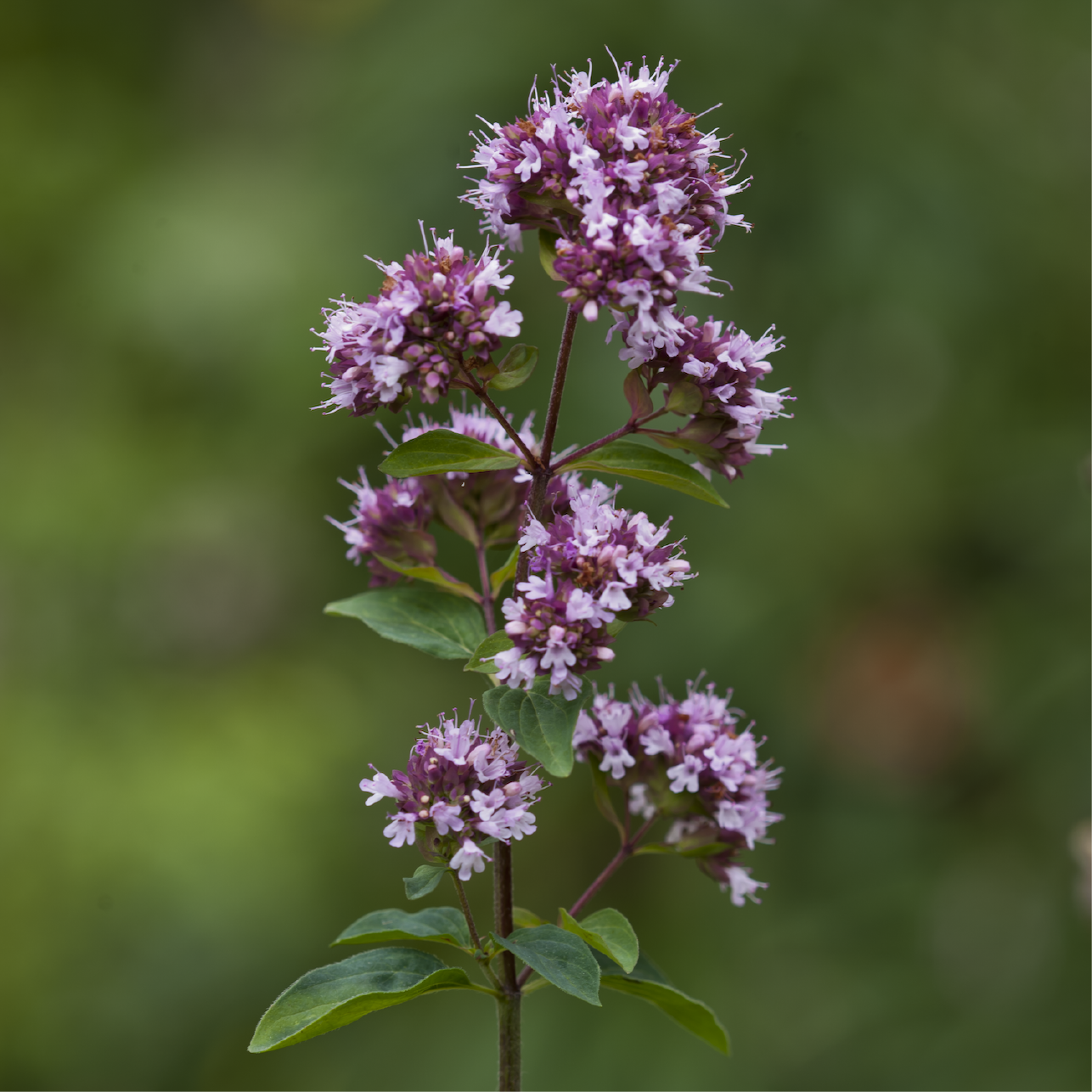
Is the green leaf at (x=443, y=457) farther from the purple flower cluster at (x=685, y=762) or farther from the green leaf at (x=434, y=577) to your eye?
the purple flower cluster at (x=685, y=762)

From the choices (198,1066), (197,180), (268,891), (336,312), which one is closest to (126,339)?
(197,180)

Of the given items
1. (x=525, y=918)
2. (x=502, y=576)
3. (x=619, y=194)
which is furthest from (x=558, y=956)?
(x=619, y=194)

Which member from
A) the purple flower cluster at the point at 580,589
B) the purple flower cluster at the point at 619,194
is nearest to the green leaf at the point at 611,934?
the purple flower cluster at the point at 580,589

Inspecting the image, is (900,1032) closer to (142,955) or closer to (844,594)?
(844,594)

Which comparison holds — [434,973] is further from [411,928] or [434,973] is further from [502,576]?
[502,576]

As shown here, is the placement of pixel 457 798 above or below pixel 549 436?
below

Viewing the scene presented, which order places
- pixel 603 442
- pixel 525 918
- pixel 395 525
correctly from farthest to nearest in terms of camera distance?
pixel 395 525, pixel 525 918, pixel 603 442

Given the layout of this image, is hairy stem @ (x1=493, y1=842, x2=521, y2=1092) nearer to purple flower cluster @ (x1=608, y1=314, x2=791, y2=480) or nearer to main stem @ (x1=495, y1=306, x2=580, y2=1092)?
main stem @ (x1=495, y1=306, x2=580, y2=1092)
